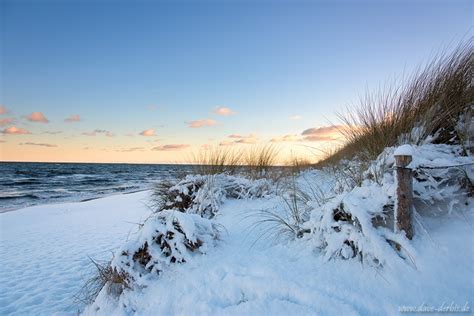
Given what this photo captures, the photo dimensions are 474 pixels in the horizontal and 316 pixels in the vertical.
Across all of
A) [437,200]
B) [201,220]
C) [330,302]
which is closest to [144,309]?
[201,220]

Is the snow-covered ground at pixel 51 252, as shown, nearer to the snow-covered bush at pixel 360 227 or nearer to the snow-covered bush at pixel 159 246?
the snow-covered bush at pixel 159 246

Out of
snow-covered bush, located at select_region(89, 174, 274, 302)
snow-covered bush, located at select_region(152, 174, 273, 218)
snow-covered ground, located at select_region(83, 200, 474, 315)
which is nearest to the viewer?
snow-covered ground, located at select_region(83, 200, 474, 315)

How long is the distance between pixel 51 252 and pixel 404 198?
5796mm

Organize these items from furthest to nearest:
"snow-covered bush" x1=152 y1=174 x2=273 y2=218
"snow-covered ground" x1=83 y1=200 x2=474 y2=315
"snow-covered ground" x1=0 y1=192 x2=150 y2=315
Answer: "snow-covered bush" x1=152 y1=174 x2=273 y2=218
"snow-covered ground" x1=0 y1=192 x2=150 y2=315
"snow-covered ground" x1=83 y1=200 x2=474 y2=315

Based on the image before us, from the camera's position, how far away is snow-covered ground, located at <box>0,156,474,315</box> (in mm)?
2014

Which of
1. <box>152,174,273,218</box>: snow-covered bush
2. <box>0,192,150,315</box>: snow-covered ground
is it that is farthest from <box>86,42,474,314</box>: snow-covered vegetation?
<box>152,174,273,218</box>: snow-covered bush

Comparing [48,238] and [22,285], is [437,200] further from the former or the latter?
[48,238]

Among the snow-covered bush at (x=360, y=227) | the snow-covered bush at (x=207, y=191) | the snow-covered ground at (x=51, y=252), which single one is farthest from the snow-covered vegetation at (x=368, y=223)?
the snow-covered bush at (x=207, y=191)

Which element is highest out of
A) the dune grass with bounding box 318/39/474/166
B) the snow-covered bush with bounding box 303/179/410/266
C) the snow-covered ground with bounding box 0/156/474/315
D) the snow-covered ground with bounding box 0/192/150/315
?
the dune grass with bounding box 318/39/474/166

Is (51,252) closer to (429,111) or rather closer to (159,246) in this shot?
(159,246)

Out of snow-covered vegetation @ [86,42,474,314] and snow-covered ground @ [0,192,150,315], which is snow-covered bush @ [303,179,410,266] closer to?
snow-covered vegetation @ [86,42,474,314]

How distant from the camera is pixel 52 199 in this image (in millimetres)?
12867

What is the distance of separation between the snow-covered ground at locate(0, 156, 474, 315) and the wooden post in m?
0.16

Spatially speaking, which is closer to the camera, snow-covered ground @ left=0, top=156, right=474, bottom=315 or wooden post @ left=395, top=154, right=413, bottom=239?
snow-covered ground @ left=0, top=156, right=474, bottom=315
